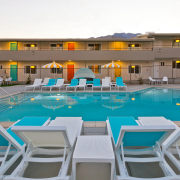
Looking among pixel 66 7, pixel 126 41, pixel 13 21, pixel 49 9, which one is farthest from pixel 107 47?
pixel 13 21

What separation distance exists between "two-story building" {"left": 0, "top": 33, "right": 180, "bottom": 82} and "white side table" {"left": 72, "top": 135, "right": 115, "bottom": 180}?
17426 mm

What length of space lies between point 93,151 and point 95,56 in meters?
18.1

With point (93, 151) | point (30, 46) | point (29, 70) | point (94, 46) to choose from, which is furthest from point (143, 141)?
point (30, 46)

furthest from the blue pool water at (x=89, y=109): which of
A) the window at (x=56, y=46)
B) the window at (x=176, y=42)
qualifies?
the window at (x=176, y=42)

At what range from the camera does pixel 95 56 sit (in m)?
19.3

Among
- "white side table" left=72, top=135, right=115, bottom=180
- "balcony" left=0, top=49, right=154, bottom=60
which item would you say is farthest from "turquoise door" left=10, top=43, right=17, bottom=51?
"white side table" left=72, top=135, right=115, bottom=180

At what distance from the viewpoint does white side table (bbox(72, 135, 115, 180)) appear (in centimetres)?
179

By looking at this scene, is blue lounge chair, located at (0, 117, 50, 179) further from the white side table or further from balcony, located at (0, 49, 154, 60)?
balcony, located at (0, 49, 154, 60)

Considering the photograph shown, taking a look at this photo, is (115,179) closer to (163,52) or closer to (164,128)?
(164,128)

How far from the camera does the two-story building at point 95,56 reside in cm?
1925

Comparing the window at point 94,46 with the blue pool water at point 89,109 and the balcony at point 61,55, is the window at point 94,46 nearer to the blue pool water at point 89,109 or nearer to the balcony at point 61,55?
the balcony at point 61,55

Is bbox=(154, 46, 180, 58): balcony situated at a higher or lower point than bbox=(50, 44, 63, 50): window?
lower

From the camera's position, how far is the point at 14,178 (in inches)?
66.8

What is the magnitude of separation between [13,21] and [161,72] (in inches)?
834
